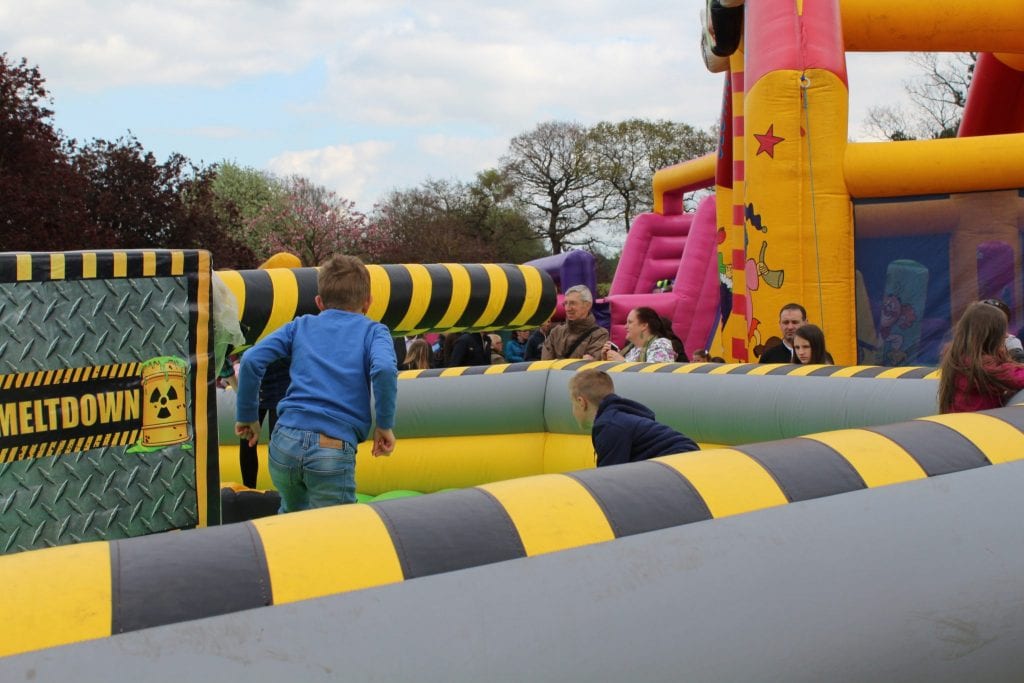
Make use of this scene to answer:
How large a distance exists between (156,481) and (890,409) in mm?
2713

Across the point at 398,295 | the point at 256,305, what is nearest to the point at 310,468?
the point at 256,305

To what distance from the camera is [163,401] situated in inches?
112

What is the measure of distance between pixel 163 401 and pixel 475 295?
→ 353cm

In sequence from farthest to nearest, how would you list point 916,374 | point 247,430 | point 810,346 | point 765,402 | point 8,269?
1. point 810,346
2. point 765,402
3. point 916,374
4. point 247,430
5. point 8,269

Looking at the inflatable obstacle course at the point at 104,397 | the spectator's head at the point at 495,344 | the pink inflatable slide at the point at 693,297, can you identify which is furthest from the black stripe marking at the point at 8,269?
the pink inflatable slide at the point at 693,297

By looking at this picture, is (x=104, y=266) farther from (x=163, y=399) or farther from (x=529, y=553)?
(x=529, y=553)

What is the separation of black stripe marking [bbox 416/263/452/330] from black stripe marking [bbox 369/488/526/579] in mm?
4334

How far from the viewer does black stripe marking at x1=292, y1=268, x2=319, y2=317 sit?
5.47 metres

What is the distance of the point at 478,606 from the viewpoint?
5.41 ft

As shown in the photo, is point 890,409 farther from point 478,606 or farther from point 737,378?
point 478,606

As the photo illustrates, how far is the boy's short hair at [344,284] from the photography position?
327cm

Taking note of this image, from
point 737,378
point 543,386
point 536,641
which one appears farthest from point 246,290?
point 536,641

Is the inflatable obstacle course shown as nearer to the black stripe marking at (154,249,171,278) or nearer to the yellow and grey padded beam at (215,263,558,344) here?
the black stripe marking at (154,249,171,278)

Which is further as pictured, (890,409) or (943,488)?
(890,409)
